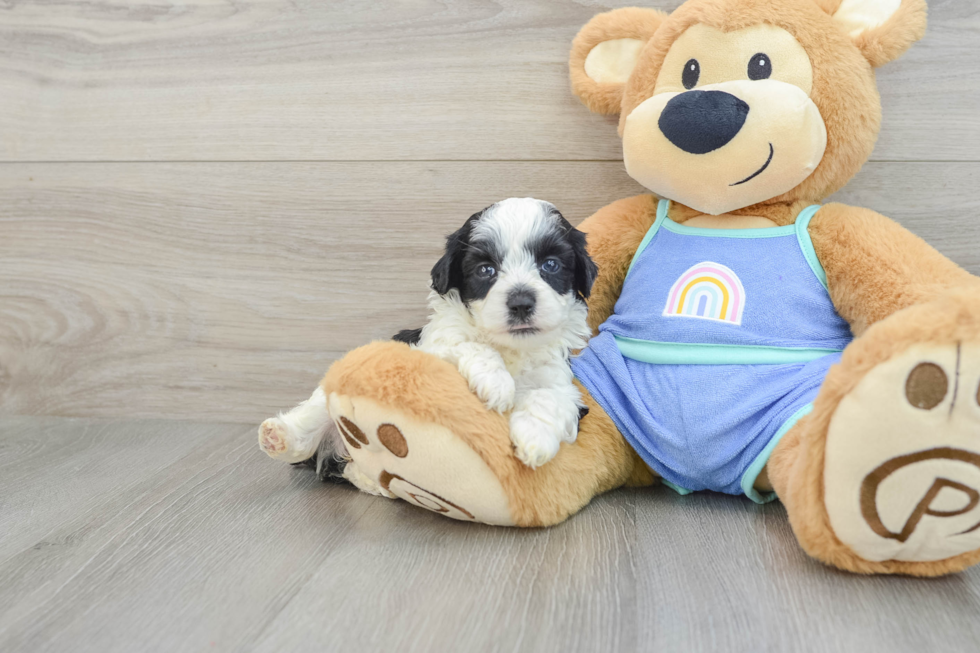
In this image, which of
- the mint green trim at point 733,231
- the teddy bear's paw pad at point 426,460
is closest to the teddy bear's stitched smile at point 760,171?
the mint green trim at point 733,231

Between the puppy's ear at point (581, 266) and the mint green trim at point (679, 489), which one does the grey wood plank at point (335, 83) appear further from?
the mint green trim at point (679, 489)

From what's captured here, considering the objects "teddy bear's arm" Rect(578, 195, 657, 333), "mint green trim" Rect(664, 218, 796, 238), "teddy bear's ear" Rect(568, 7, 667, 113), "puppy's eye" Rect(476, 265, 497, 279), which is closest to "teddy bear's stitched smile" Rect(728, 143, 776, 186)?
"mint green trim" Rect(664, 218, 796, 238)

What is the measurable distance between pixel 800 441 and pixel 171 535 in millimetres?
1019

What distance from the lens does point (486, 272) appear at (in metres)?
1.19

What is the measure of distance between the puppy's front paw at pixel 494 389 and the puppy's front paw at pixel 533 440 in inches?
1.3

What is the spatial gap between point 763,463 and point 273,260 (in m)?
1.25

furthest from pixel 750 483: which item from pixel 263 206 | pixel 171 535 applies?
pixel 263 206

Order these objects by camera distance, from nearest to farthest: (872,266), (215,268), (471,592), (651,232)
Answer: (471,592) → (872,266) → (651,232) → (215,268)

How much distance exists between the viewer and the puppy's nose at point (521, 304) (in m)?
1.11

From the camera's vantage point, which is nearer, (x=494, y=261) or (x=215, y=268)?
(x=494, y=261)

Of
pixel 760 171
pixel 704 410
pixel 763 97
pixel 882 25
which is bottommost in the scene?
pixel 704 410

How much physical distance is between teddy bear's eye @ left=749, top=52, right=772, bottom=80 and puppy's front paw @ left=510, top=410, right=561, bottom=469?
0.70 meters

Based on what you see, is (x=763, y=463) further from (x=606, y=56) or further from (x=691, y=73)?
(x=606, y=56)

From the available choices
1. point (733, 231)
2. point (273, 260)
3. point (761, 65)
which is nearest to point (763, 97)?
point (761, 65)
